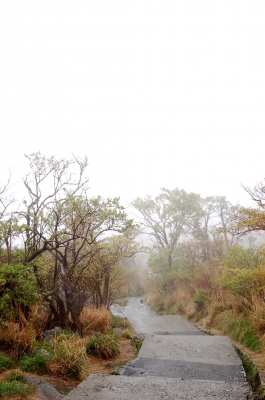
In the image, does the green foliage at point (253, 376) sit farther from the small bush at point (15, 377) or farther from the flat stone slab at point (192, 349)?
the small bush at point (15, 377)

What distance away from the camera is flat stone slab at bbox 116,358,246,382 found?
6.02m

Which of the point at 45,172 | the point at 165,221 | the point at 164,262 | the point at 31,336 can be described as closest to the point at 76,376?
the point at 31,336

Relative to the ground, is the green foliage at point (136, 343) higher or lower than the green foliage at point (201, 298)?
lower

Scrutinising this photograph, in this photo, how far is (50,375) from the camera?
223 inches

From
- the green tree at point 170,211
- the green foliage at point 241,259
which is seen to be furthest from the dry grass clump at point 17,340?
the green tree at point 170,211

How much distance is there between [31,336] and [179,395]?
127 inches

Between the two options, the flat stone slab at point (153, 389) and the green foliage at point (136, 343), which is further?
the green foliage at point (136, 343)

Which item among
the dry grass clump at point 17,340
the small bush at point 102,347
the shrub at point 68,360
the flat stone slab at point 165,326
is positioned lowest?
the flat stone slab at point 165,326

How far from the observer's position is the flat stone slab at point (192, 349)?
7.18m

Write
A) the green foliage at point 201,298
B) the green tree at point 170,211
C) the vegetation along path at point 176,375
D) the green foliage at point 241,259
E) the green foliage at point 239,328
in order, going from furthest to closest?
the green tree at point 170,211 < the green foliage at point 201,298 < the green foliage at point 241,259 < the green foliage at point 239,328 < the vegetation along path at point 176,375

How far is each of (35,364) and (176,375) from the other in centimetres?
282

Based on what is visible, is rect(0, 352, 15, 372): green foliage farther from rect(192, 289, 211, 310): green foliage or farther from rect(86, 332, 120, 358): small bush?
rect(192, 289, 211, 310): green foliage

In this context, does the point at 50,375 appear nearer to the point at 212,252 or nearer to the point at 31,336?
the point at 31,336

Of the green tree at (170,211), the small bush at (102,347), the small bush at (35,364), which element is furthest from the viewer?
the green tree at (170,211)
